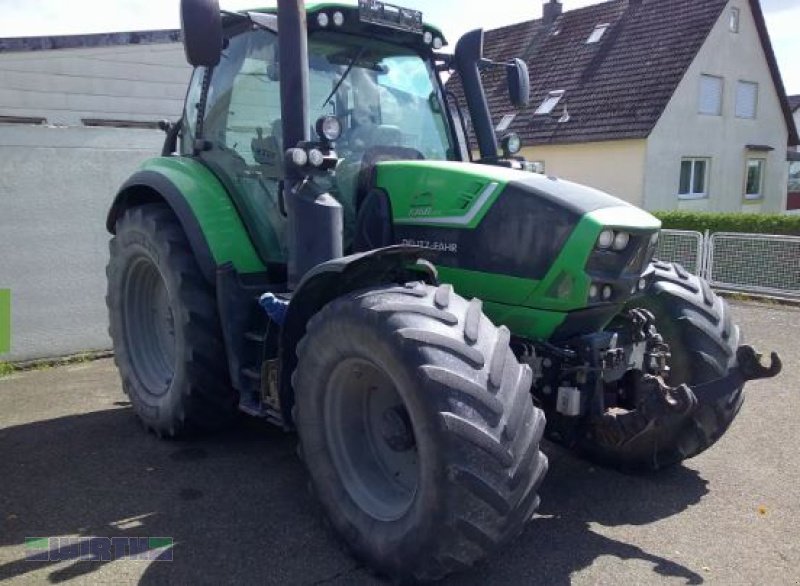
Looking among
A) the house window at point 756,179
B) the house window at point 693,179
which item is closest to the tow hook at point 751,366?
the house window at point 693,179

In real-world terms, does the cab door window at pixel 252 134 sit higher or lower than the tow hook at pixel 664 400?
higher

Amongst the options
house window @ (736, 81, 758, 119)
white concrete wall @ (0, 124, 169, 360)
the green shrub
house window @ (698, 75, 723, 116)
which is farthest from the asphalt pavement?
house window @ (736, 81, 758, 119)

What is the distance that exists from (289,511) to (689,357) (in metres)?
2.16

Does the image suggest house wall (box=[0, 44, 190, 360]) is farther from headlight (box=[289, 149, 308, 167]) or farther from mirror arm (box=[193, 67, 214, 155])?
headlight (box=[289, 149, 308, 167])

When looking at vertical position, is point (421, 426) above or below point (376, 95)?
below

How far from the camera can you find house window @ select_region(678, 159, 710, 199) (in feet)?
64.9

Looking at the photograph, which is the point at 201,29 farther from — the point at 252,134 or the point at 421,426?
the point at 421,426

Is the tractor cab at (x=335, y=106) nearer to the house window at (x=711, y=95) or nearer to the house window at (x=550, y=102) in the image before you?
the house window at (x=550, y=102)

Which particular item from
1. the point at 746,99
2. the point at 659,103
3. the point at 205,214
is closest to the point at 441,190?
the point at 205,214

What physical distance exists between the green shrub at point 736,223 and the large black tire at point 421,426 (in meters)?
10.9

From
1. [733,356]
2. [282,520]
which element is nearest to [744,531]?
[733,356]

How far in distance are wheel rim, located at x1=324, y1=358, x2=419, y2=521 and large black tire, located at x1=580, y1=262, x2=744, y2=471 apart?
1.08m

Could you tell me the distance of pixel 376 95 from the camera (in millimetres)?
4246

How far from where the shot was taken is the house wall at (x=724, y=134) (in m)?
18.5
